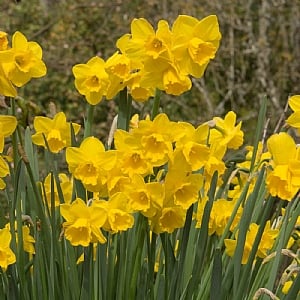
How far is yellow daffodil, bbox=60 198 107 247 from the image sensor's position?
3.68ft

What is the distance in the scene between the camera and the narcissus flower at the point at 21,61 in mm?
1165

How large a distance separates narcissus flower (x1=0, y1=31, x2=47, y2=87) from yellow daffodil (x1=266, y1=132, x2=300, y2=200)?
407 mm

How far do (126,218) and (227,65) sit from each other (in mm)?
4325

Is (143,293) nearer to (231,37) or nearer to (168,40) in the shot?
(168,40)

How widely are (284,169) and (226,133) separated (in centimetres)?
33

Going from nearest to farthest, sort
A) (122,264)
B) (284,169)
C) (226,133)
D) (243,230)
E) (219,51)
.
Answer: (284,169), (243,230), (122,264), (226,133), (219,51)

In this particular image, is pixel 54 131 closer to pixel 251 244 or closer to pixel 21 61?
pixel 21 61

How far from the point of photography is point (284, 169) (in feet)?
3.57

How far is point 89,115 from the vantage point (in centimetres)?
138

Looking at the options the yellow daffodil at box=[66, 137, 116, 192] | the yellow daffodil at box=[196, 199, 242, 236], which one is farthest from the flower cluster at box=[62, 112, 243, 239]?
the yellow daffodil at box=[196, 199, 242, 236]

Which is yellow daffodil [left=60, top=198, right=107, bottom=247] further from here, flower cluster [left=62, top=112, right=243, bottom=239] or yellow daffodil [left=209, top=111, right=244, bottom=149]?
yellow daffodil [left=209, top=111, right=244, bottom=149]

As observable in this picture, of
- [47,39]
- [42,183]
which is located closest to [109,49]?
[47,39]

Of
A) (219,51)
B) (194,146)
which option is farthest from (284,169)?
(219,51)

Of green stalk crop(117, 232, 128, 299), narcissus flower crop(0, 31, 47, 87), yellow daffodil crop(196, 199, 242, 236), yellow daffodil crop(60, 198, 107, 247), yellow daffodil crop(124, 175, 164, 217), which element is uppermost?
narcissus flower crop(0, 31, 47, 87)
